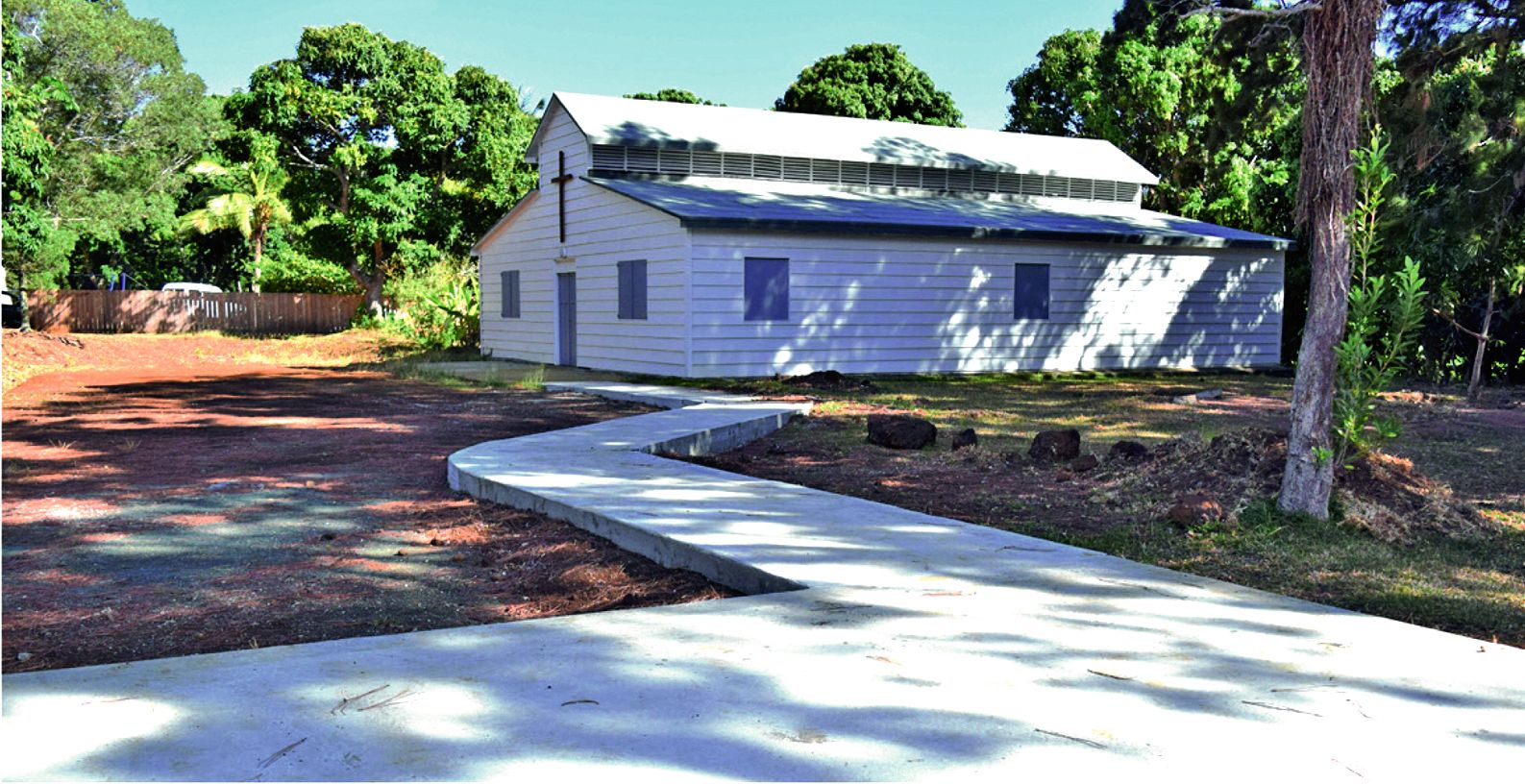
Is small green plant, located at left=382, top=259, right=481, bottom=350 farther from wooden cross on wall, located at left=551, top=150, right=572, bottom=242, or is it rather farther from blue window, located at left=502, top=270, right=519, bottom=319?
wooden cross on wall, located at left=551, top=150, right=572, bottom=242

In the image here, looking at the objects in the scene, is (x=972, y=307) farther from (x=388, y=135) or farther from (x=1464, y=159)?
(x=388, y=135)

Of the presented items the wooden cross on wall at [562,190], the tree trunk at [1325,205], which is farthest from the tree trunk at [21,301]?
the tree trunk at [1325,205]

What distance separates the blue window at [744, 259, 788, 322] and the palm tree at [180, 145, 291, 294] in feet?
99.9

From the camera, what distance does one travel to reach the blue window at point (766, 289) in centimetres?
1905

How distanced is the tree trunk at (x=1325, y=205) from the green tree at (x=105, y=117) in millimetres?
37639

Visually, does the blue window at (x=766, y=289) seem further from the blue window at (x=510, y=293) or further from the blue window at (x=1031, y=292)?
the blue window at (x=510, y=293)

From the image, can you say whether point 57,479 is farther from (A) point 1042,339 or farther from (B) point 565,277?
(A) point 1042,339

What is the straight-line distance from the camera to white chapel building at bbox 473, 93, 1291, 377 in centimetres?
1914

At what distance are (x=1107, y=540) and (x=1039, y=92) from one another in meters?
39.5

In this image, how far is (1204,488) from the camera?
24.3ft

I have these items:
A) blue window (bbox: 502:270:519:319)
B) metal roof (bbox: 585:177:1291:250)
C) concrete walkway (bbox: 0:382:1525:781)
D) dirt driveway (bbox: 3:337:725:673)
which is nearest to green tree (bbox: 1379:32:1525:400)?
metal roof (bbox: 585:177:1291:250)

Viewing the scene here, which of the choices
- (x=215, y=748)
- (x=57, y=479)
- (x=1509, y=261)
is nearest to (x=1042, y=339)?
(x=1509, y=261)

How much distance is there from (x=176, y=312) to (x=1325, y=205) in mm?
41093

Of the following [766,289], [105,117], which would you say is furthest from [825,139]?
[105,117]
